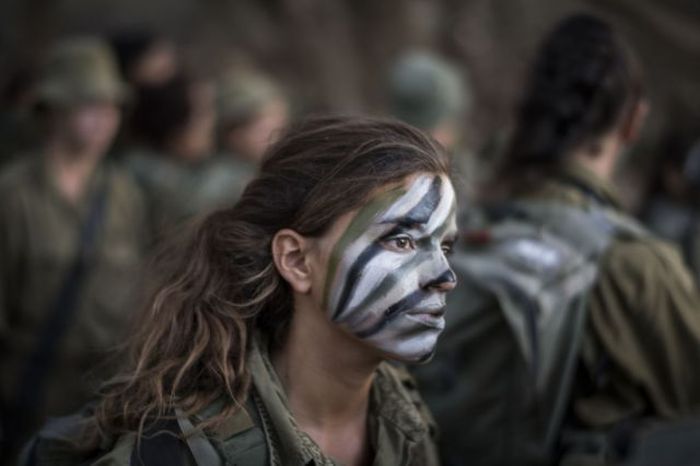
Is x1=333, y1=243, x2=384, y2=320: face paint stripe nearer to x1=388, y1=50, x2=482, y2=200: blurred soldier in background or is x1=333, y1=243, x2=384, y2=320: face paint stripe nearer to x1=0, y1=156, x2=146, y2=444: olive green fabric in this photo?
x1=0, y1=156, x2=146, y2=444: olive green fabric

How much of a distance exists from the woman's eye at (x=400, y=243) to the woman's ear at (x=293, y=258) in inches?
7.8

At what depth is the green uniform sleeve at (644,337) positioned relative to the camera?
378cm

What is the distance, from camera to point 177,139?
6.93 metres

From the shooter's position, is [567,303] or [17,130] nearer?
[567,303]

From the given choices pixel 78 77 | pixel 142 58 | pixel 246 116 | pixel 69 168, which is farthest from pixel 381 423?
pixel 142 58

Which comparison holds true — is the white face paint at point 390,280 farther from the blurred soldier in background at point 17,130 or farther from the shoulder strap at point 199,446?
the blurred soldier in background at point 17,130

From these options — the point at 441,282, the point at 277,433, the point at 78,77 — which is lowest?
the point at 277,433

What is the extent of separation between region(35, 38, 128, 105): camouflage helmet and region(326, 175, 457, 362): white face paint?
338 cm

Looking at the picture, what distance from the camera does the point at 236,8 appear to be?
31.4 ft

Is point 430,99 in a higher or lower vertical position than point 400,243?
higher

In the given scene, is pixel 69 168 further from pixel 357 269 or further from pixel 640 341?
pixel 357 269

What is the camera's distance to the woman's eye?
9.44 ft

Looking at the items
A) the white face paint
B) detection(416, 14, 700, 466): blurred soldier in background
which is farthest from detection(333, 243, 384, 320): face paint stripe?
detection(416, 14, 700, 466): blurred soldier in background

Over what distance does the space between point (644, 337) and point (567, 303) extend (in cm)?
26
